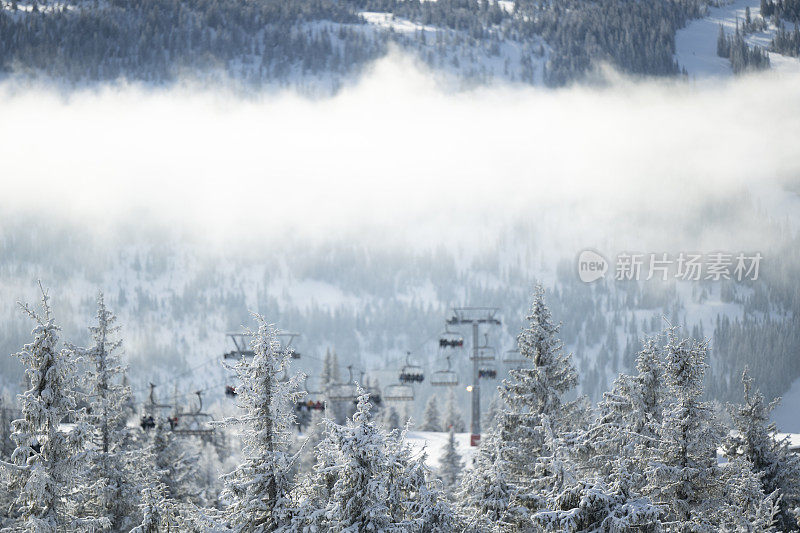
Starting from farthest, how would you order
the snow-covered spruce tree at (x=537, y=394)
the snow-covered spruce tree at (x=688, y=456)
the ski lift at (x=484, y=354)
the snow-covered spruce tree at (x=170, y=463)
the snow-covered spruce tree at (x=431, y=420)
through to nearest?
the snow-covered spruce tree at (x=431, y=420), the ski lift at (x=484, y=354), the snow-covered spruce tree at (x=170, y=463), the snow-covered spruce tree at (x=537, y=394), the snow-covered spruce tree at (x=688, y=456)

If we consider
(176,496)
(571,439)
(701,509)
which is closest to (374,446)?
(571,439)

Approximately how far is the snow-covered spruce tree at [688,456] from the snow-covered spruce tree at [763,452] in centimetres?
1077

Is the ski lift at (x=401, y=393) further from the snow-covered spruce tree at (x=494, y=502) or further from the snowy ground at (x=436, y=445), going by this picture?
the snow-covered spruce tree at (x=494, y=502)

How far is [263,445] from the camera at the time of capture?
→ 82.6ft

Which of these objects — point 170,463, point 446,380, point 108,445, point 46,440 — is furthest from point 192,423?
point 46,440

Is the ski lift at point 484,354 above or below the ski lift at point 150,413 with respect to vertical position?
above

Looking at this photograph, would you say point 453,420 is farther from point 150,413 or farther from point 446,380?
point 150,413

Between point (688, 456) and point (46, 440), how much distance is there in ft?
59.3

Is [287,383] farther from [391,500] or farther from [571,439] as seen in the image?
[571,439]

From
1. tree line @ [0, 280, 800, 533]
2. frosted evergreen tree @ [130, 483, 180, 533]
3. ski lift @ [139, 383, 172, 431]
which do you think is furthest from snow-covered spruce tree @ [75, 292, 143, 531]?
ski lift @ [139, 383, 172, 431]

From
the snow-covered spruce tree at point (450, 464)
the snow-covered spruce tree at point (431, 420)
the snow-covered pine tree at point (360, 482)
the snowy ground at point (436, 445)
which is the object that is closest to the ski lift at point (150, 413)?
the snow-covered spruce tree at point (450, 464)

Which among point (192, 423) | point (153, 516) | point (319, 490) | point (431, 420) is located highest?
point (319, 490)

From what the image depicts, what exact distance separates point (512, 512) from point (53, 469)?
12.6m

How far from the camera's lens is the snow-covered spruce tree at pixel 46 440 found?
26688 millimetres
